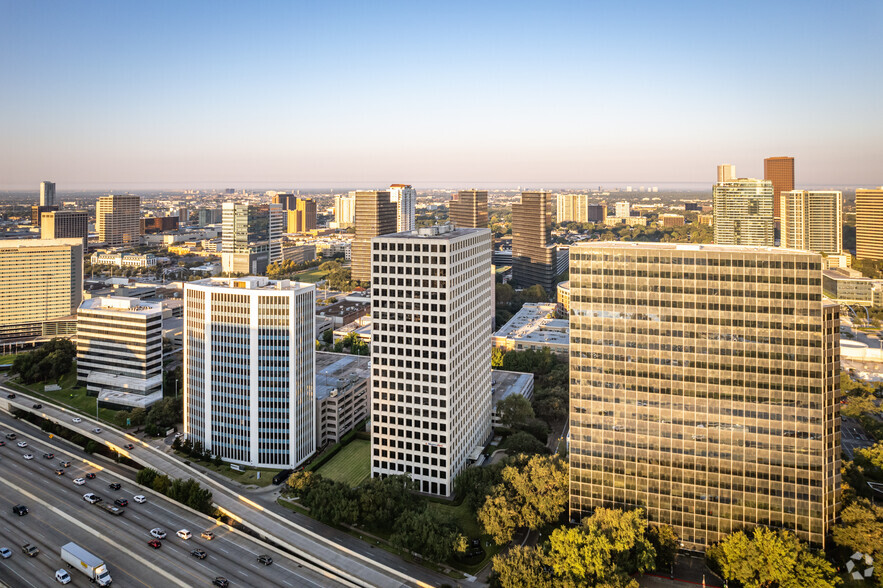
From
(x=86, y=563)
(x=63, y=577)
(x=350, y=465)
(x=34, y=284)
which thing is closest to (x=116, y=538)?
(x=86, y=563)

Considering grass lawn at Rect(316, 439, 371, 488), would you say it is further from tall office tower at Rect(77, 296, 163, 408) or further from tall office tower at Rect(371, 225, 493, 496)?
tall office tower at Rect(77, 296, 163, 408)

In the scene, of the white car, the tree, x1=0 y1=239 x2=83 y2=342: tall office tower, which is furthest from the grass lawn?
x1=0 y1=239 x2=83 y2=342: tall office tower

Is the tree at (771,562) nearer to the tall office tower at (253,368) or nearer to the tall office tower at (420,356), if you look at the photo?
the tall office tower at (420,356)

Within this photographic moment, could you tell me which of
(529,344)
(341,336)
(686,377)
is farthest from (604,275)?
(341,336)

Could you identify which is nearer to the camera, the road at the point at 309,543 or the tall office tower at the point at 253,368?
the road at the point at 309,543

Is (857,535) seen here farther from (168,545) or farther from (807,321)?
(168,545)

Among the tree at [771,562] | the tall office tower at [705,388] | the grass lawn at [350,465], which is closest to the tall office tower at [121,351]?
the grass lawn at [350,465]
